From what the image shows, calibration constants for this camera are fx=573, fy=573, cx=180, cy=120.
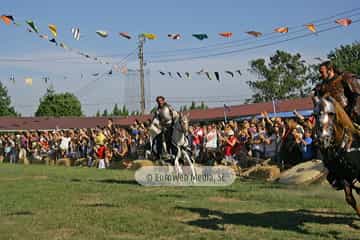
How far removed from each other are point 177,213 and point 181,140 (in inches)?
220

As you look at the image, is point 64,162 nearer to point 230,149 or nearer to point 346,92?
point 230,149

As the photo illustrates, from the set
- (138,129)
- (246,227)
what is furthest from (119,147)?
(246,227)

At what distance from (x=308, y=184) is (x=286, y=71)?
6085 centimetres

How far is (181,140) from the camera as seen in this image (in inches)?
613

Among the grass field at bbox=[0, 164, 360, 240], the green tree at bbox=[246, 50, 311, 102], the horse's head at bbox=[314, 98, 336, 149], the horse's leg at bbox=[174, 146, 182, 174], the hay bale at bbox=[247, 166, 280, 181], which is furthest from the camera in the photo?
the green tree at bbox=[246, 50, 311, 102]

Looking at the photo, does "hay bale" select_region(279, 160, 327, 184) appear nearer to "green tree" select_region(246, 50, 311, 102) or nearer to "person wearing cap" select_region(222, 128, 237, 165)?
"person wearing cap" select_region(222, 128, 237, 165)

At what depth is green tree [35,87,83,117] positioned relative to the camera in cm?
9275

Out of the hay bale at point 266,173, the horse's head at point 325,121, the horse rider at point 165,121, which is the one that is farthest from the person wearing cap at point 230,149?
the horse's head at point 325,121

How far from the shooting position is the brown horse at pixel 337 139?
737 cm

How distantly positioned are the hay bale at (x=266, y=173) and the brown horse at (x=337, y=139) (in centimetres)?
862

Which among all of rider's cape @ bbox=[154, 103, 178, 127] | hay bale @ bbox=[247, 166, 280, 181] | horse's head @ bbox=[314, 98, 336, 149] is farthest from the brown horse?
hay bale @ bbox=[247, 166, 280, 181]

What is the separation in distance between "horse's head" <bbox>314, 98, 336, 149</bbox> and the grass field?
139 centimetres

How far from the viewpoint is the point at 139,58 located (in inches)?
1877

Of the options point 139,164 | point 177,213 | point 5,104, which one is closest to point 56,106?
point 5,104
